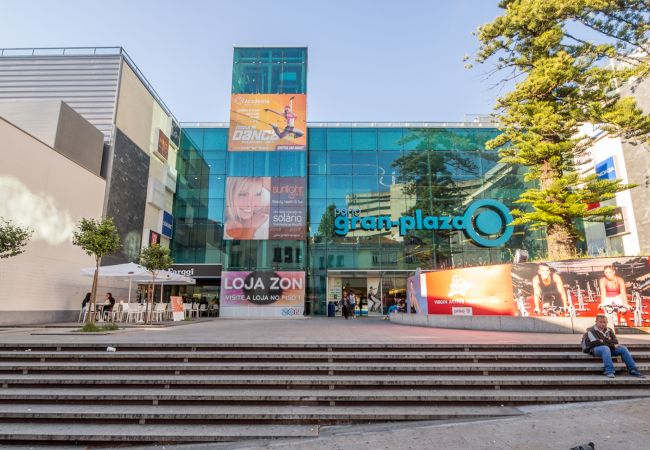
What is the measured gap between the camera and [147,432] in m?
4.33

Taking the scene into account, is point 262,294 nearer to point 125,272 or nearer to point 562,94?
point 125,272

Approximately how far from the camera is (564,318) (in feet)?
32.1

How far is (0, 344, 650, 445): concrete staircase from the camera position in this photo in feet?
15.1

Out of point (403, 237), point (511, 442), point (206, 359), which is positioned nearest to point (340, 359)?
point (206, 359)

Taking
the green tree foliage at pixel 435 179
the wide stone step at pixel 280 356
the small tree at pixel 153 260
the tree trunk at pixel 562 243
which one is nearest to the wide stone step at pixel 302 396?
the wide stone step at pixel 280 356

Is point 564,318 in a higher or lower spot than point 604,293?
lower

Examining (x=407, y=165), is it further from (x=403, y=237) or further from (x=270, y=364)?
(x=270, y=364)

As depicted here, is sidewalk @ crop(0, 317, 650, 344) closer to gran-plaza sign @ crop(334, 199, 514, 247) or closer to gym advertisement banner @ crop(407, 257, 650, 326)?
gym advertisement banner @ crop(407, 257, 650, 326)

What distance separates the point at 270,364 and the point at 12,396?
3.73 meters

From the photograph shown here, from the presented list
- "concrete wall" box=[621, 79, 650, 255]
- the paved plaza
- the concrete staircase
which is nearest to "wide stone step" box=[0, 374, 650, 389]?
the concrete staircase

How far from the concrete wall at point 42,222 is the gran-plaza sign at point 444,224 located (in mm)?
15349

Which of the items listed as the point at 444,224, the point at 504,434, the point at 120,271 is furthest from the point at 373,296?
the point at 504,434

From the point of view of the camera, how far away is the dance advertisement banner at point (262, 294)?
23.1 meters

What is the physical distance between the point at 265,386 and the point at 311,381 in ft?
2.36
